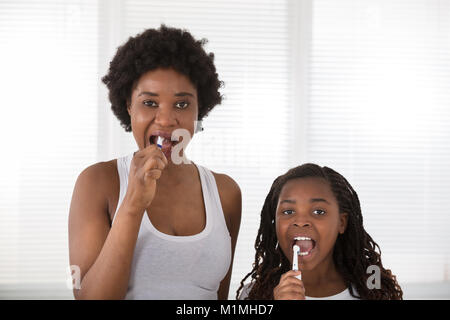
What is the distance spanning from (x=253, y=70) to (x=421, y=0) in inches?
20.6

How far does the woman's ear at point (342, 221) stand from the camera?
2.89 feet

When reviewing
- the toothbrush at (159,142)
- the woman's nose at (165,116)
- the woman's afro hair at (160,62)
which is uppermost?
the woman's afro hair at (160,62)

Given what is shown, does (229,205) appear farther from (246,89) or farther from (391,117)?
(391,117)

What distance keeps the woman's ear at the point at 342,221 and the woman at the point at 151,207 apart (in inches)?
7.9

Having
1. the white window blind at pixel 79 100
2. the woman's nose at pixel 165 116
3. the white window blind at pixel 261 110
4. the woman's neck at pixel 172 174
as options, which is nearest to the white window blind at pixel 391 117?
the white window blind at pixel 261 110

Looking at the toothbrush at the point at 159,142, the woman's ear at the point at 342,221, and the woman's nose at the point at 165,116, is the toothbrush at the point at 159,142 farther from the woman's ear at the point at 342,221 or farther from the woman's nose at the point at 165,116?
the woman's ear at the point at 342,221

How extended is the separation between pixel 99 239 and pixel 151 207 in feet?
0.33

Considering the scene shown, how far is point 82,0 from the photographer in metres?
1.44

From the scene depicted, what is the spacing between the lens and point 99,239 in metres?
0.72

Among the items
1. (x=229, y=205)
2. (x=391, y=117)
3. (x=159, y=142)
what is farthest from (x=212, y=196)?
(x=391, y=117)

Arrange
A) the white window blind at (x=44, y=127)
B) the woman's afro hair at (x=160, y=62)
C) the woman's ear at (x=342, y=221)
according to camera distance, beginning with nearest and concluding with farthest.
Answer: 1. the woman's afro hair at (x=160, y=62)
2. the woman's ear at (x=342, y=221)
3. the white window blind at (x=44, y=127)

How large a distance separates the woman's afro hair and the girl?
212mm

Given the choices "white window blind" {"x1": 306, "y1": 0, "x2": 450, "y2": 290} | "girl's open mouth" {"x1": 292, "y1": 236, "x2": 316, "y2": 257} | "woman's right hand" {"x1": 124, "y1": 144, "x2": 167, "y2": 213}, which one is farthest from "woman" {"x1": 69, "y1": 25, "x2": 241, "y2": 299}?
"white window blind" {"x1": 306, "y1": 0, "x2": 450, "y2": 290}
